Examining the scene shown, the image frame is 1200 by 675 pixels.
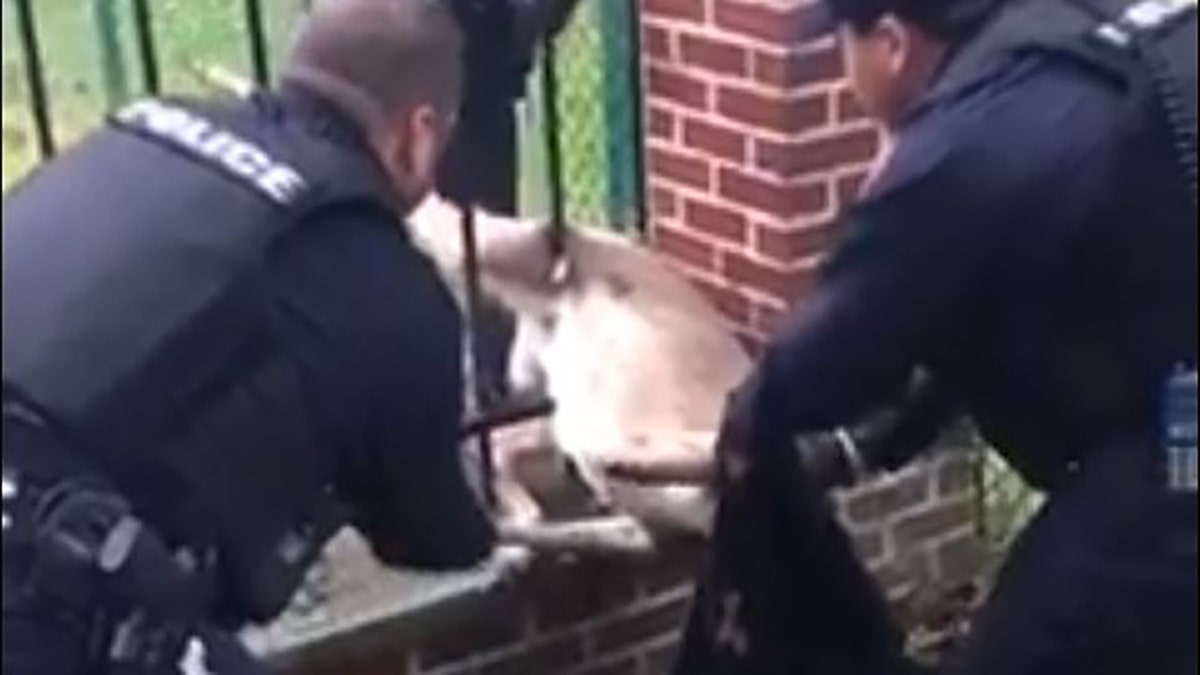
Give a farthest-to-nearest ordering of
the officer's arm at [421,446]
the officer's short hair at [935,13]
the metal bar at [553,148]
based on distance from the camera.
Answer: the metal bar at [553,148]
the officer's short hair at [935,13]
the officer's arm at [421,446]

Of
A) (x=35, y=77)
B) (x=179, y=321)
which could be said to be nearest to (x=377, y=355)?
(x=179, y=321)

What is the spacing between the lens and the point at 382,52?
3750mm

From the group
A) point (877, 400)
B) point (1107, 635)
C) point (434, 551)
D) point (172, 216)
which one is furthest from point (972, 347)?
point (172, 216)

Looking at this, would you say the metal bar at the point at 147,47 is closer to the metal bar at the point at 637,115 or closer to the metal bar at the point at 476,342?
the metal bar at the point at 476,342

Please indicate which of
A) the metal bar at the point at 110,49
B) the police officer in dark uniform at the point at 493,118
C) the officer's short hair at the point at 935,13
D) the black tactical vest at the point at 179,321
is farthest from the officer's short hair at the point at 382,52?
the metal bar at the point at 110,49

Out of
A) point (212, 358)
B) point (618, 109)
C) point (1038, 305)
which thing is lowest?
point (618, 109)

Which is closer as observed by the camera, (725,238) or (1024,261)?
(1024,261)

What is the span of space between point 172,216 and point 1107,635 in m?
1.30

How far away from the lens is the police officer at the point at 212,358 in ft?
11.5

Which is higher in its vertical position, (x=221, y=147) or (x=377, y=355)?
(x=221, y=147)

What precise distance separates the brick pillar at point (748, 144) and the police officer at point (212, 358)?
120 centimetres

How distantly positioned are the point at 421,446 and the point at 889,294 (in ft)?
1.98

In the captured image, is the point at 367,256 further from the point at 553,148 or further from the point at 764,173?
the point at 764,173

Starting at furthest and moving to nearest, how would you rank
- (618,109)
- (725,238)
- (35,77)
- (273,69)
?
(618,109), (725,238), (273,69), (35,77)
